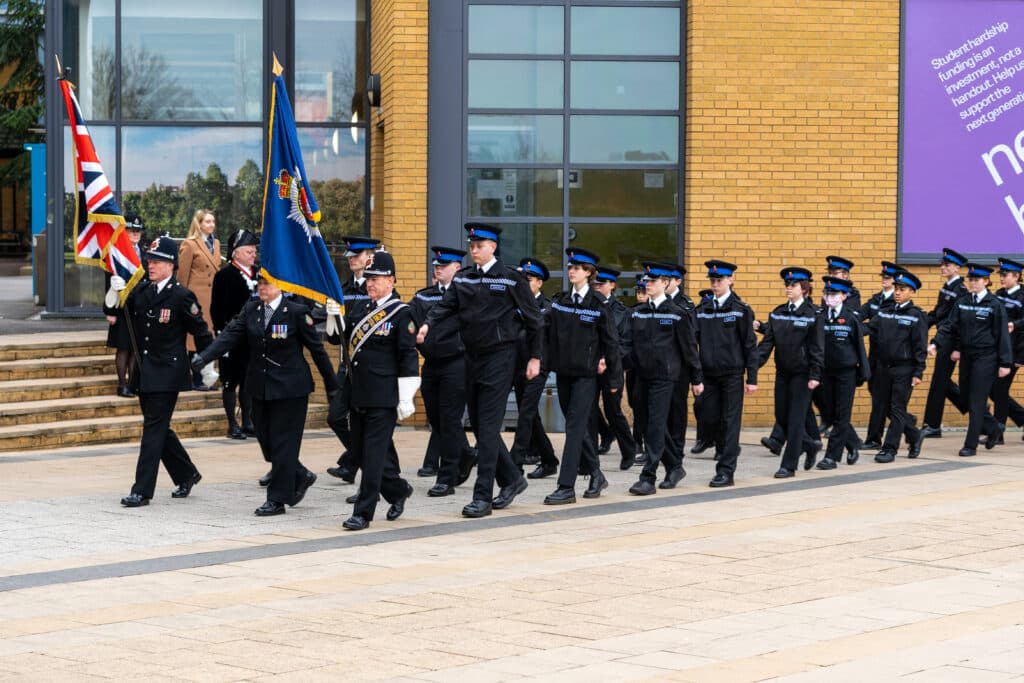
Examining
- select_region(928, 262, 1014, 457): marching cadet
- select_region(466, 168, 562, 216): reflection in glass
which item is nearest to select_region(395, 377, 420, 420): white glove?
select_region(928, 262, 1014, 457): marching cadet

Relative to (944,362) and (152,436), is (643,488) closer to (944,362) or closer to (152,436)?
(152,436)

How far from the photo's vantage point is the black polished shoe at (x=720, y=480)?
13180mm

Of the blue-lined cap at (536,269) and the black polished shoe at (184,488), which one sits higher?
the blue-lined cap at (536,269)

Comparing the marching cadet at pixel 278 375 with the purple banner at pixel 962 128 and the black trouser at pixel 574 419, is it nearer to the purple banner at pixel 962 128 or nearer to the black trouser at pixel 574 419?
the black trouser at pixel 574 419

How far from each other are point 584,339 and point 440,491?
1.59 m

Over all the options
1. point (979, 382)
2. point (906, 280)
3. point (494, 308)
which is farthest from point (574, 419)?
point (979, 382)

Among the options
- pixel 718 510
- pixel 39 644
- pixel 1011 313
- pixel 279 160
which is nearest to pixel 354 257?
pixel 279 160

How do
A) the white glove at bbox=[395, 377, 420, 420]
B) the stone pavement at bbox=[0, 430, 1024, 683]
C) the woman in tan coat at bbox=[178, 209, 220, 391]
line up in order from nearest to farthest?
the stone pavement at bbox=[0, 430, 1024, 683], the white glove at bbox=[395, 377, 420, 420], the woman in tan coat at bbox=[178, 209, 220, 391]

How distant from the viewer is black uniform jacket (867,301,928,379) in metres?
15.1

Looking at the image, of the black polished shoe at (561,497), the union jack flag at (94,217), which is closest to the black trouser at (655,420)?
the black polished shoe at (561,497)

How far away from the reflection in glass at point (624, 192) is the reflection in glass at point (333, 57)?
3769 millimetres

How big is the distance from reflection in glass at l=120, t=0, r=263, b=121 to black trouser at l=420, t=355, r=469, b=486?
897cm

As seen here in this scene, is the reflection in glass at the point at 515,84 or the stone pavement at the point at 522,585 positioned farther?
the reflection in glass at the point at 515,84

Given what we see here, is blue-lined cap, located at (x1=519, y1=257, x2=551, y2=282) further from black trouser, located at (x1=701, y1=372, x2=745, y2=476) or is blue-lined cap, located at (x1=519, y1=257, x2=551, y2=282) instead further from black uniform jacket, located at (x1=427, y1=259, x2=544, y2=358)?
black uniform jacket, located at (x1=427, y1=259, x2=544, y2=358)
